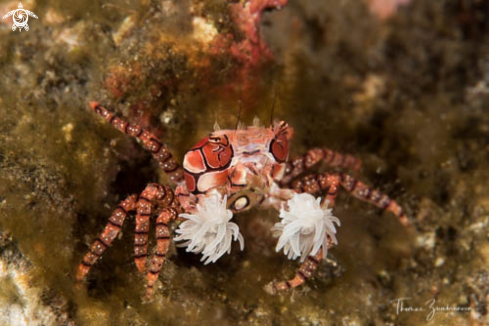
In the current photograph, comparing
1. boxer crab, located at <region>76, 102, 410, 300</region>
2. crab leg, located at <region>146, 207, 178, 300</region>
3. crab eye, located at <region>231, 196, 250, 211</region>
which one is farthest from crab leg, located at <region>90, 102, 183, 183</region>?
crab eye, located at <region>231, 196, 250, 211</region>

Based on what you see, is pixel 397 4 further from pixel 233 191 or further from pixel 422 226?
pixel 233 191

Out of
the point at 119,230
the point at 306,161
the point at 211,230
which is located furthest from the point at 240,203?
the point at 119,230

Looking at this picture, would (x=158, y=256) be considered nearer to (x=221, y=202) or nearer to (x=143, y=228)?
(x=143, y=228)

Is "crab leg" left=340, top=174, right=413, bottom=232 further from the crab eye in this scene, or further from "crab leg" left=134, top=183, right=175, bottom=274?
"crab leg" left=134, top=183, right=175, bottom=274

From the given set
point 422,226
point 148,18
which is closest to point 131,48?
point 148,18

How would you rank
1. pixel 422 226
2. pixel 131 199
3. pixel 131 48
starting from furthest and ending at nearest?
pixel 422 226
pixel 131 48
pixel 131 199

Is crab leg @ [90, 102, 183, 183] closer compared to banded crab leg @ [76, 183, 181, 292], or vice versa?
banded crab leg @ [76, 183, 181, 292]

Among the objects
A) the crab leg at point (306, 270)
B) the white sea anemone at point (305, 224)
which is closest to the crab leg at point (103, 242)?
the white sea anemone at point (305, 224)
